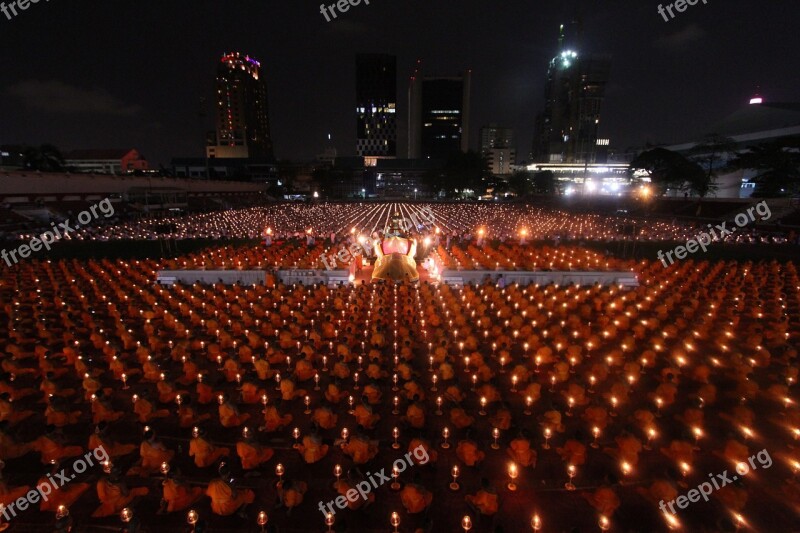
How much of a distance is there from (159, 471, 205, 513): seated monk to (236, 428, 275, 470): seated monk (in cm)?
84

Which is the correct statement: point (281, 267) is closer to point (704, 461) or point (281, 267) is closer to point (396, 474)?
point (396, 474)

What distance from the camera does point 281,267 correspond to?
20156 mm

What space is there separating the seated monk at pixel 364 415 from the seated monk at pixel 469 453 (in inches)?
75.8

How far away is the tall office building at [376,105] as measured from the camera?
143500mm

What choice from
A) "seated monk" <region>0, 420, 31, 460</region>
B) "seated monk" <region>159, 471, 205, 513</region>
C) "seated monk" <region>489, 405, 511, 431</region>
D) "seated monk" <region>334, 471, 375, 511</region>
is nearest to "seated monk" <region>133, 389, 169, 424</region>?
"seated monk" <region>0, 420, 31, 460</region>

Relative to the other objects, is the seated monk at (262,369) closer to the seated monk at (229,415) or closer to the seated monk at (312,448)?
the seated monk at (229,415)

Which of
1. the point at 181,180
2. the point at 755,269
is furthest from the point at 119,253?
the point at 181,180

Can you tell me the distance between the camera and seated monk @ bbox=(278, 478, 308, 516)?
6.25 meters

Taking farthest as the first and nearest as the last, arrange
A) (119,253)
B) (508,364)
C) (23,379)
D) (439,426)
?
(119,253) → (508,364) → (23,379) → (439,426)

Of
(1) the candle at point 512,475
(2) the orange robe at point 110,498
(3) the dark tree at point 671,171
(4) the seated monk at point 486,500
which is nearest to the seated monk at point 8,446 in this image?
(2) the orange robe at point 110,498

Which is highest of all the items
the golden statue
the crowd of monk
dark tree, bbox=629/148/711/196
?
dark tree, bbox=629/148/711/196

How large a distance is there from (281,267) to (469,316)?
1003 centimetres

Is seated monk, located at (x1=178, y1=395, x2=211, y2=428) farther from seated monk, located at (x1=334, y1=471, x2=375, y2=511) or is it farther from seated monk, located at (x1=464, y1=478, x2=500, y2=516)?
seated monk, located at (x1=464, y1=478, x2=500, y2=516)

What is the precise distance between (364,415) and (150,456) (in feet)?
12.4
